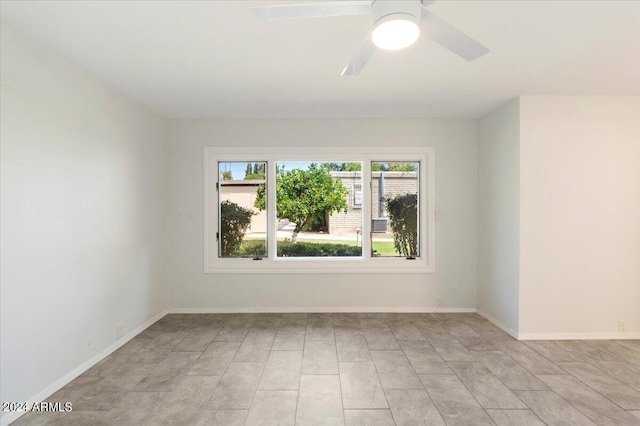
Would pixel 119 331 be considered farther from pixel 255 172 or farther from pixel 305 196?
pixel 305 196

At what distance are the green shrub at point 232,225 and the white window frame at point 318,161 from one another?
0.33ft

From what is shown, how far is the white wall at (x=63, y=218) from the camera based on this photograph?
2139 mm

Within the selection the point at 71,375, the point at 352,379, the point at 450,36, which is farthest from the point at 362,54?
the point at 71,375

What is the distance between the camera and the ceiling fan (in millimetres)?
1460

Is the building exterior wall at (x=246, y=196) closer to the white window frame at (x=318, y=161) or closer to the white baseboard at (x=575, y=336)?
the white window frame at (x=318, y=161)

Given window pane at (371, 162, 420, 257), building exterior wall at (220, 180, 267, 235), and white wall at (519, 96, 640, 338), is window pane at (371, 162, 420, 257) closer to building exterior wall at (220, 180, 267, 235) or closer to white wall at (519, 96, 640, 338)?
white wall at (519, 96, 640, 338)

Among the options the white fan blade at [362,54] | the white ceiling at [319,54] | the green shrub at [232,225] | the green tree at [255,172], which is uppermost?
the white ceiling at [319,54]

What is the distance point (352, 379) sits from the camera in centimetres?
263

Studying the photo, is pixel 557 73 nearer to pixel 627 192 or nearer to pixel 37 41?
pixel 627 192

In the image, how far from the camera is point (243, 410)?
2240 millimetres

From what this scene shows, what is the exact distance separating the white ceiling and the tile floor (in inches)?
98.5

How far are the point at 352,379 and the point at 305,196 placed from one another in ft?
8.00

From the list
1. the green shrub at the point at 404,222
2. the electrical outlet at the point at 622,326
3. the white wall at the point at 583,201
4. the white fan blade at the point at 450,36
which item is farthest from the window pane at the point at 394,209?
the white fan blade at the point at 450,36

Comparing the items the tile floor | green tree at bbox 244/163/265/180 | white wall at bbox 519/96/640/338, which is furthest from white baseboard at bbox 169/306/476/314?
green tree at bbox 244/163/265/180
